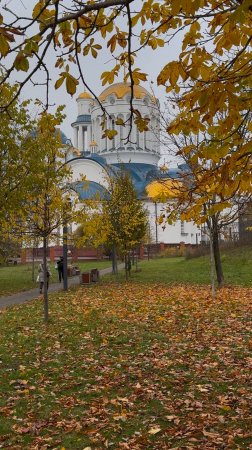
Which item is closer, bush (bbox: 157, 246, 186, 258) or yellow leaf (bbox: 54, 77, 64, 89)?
yellow leaf (bbox: 54, 77, 64, 89)

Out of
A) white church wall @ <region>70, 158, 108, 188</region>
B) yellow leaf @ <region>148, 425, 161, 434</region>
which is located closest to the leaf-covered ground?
yellow leaf @ <region>148, 425, 161, 434</region>

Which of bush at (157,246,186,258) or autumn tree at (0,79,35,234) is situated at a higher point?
autumn tree at (0,79,35,234)

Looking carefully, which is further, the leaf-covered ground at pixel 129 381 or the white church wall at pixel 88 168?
the white church wall at pixel 88 168

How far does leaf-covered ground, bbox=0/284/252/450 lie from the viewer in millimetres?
4812

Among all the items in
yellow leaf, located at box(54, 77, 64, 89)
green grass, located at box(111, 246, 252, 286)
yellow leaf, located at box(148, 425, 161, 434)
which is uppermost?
yellow leaf, located at box(54, 77, 64, 89)

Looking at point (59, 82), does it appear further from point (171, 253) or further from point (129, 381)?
point (171, 253)

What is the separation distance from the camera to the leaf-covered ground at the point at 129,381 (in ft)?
15.8

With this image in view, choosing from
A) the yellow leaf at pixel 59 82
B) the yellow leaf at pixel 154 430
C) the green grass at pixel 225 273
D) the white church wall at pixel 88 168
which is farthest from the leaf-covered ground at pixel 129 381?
the white church wall at pixel 88 168

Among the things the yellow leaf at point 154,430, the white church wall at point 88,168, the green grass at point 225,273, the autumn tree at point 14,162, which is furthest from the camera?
the white church wall at point 88,168

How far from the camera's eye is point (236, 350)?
26.0 feet

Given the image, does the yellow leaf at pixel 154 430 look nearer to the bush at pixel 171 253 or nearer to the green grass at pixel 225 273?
the green grass at pixel 225 273

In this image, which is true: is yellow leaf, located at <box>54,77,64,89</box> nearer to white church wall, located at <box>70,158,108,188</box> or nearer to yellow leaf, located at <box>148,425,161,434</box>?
yellow leaf, located at <box>148,425,161,434</box>

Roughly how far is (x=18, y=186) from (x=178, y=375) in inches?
225

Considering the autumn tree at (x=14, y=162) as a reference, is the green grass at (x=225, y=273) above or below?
below
